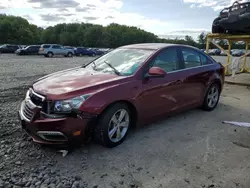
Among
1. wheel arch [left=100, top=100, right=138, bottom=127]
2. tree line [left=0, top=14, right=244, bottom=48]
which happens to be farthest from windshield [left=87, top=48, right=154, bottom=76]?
tree line [left=0, top=14, right=244, bottom=48]

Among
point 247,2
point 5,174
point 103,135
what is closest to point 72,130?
point 103,135

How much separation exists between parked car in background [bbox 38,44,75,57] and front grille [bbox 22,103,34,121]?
28.3 metres

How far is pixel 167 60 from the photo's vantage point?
4.38m

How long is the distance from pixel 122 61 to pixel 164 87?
87 cm

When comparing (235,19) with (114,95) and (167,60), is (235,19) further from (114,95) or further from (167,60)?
(114,95)

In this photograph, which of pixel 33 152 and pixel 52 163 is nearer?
pixel 52 163

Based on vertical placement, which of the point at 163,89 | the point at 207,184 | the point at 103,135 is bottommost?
the point at 207,184

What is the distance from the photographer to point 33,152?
328 cm

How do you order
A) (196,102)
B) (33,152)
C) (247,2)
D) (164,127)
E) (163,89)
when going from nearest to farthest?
(33,152) → (163,89) → (164,127) → (196,102) → (247,2)

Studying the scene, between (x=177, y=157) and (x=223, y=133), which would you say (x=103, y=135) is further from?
(x=223, y=133)

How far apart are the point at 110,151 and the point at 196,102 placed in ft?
8.13

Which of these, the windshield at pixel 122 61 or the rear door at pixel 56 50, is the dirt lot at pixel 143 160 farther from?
the rear door at pixel 56 50

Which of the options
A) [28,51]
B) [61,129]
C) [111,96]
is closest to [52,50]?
[28,51]

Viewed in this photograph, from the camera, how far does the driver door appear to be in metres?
3.84
